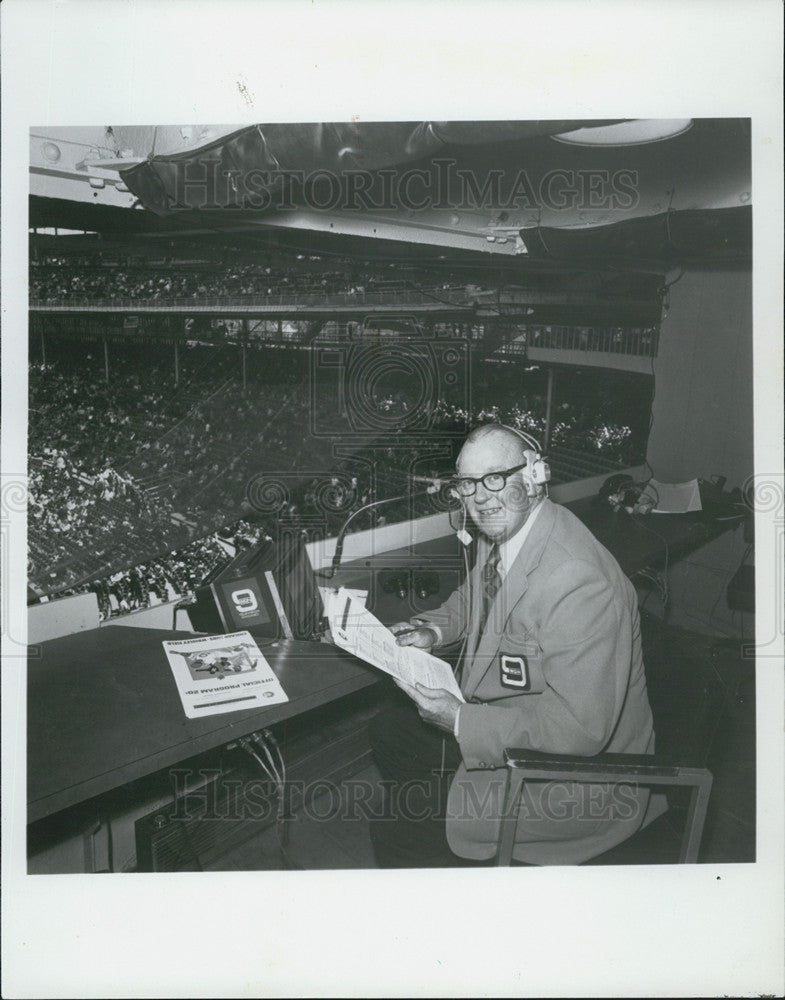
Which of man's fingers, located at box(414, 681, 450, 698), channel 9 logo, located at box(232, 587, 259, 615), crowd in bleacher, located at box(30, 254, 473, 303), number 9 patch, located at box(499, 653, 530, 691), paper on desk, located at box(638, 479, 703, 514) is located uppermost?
crowd in bleacher, located at box(30, 254, 473, 303)

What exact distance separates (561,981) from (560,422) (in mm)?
1544

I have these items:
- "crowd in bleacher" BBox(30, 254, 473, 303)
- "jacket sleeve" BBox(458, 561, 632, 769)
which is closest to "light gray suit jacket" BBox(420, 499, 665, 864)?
"jacket sleeve" BBox(458, 561, 632, 769)

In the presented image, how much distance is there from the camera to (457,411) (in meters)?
1.86

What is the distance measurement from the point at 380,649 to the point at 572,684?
21.1 inches

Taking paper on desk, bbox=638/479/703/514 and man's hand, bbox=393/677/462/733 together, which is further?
paper on desk, bbox=638/479/703/514

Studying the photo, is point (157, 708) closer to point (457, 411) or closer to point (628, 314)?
point (457, 411)

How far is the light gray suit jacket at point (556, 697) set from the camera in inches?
55.7

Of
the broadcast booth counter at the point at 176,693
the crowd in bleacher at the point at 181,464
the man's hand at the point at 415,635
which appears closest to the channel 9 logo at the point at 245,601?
the broadcast booth counter at the point at 176,693

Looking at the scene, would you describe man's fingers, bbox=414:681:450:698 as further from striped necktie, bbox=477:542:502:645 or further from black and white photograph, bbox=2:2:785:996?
striped necktie, bbox=477:542:502:645

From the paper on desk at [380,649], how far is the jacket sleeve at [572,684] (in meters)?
0.13

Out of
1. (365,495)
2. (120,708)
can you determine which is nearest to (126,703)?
(120,708)

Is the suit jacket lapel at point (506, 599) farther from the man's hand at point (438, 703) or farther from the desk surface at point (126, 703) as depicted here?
the desk surface at point (126, 703)

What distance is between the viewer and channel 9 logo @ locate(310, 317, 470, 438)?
175 centimetres

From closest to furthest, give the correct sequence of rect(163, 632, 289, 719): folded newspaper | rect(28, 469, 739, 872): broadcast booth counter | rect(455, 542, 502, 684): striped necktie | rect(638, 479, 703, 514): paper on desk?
A: rect(28, 469, 739, 872): broadcast booth counter → rect(163, 632, 289, 719): folded newspaper → rect(455, 542, 502, 684): striped necktie → rect(638, 479, 703, 514): paper on desk
